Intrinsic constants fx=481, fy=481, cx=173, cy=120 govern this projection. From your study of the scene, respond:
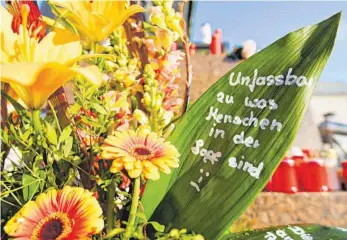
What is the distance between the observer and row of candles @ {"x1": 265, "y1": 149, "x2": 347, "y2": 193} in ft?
2.83

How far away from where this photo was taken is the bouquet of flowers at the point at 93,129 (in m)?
0.24

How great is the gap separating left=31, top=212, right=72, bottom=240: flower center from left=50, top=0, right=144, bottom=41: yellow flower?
114 mm

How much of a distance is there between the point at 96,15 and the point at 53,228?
0.40 feet

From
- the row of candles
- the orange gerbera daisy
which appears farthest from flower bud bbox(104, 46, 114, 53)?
the row of candles

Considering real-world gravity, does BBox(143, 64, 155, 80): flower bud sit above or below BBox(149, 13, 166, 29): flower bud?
below

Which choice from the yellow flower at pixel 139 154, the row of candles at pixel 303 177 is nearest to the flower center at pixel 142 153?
the yellow flower at pixel 139 154

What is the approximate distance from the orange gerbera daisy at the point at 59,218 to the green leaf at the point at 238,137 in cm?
7

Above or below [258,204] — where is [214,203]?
above

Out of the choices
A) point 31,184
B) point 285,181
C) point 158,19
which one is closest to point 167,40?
point 158,19

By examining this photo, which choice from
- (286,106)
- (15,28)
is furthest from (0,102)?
(286,106)

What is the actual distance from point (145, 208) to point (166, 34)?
110 millimetres

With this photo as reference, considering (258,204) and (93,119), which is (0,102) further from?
(258,204)

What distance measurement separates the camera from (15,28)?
0.90ft

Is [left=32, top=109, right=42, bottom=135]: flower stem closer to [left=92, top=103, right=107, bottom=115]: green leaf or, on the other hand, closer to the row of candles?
[left=92, top=103, right=107, bottom=115]: green leaf
